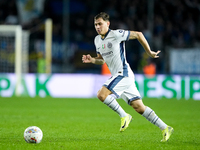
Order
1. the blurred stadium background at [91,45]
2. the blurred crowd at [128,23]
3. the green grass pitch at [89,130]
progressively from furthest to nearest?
the blurred crowd at [128,23] → the blurred stadium background at [91,45] → the green grass pitch at [89,130]

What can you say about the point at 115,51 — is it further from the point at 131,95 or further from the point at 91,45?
the point at 91,45

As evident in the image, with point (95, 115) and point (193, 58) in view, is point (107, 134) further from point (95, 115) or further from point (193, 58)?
point (193, 58)

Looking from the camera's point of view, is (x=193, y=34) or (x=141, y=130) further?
(x=193, y=34)

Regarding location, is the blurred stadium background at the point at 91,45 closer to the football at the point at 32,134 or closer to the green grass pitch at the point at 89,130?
the green grass pitch at the point at 89,130

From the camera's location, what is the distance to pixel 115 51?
21.6ft

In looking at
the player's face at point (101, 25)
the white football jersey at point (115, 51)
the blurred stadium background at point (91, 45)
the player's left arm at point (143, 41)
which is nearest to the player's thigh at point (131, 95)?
the white football jersey at point (115, 51)

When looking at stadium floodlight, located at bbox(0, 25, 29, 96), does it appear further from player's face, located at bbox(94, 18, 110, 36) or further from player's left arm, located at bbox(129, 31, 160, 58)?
player's left arm, located at bbox(129, 31, 160, 58)

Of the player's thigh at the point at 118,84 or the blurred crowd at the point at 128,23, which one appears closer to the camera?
the player's thigh at the point at 118,84

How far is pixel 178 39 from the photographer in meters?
22.9

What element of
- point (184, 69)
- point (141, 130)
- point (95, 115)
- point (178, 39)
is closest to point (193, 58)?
point (184, 69)

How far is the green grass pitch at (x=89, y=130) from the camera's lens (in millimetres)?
6000

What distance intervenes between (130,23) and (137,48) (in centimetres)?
219

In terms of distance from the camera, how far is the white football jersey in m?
6.55

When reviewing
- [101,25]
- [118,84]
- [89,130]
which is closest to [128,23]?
[89,130]
